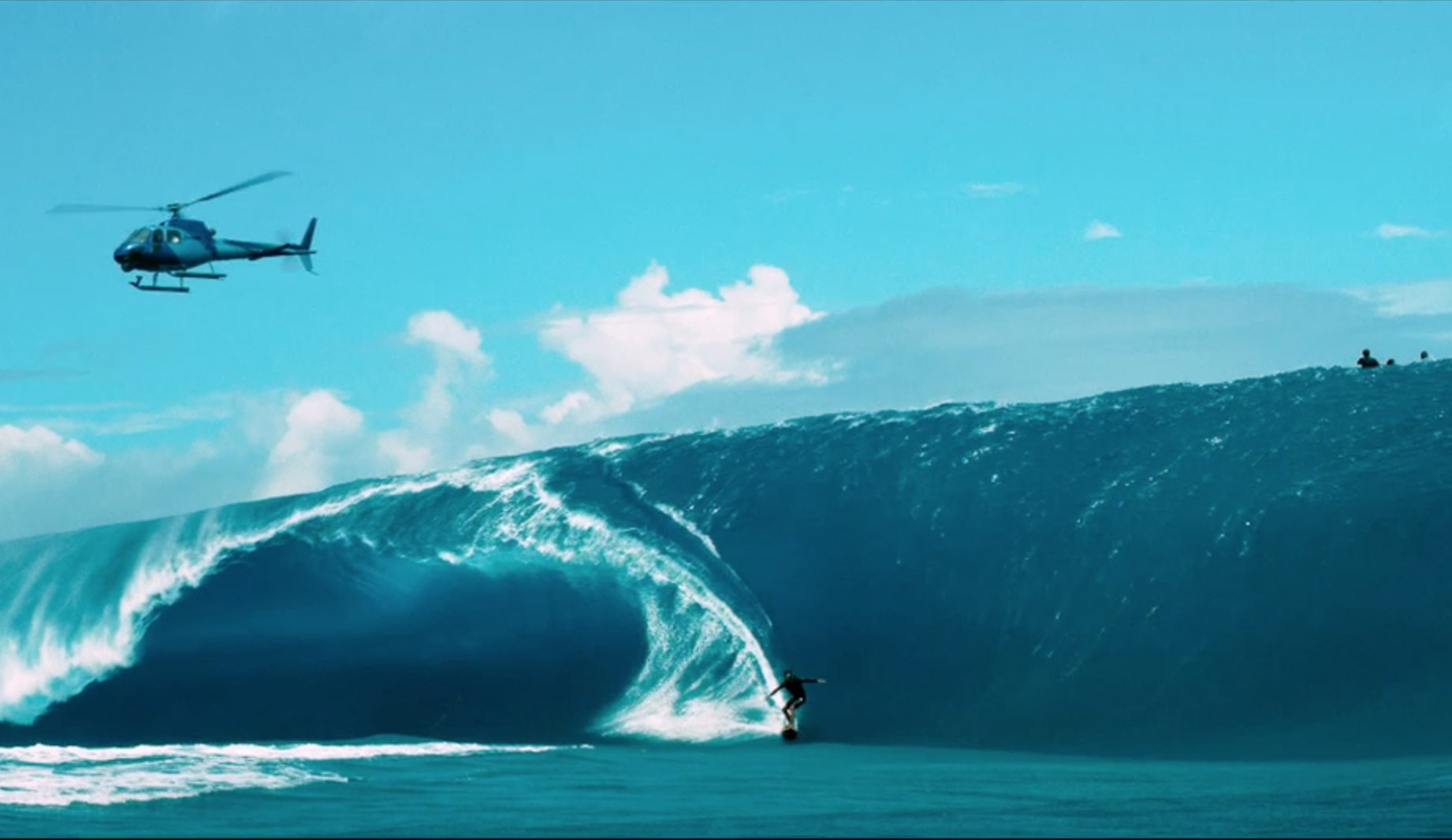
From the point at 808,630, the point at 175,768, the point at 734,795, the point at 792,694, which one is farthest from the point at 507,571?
the point at 734,795

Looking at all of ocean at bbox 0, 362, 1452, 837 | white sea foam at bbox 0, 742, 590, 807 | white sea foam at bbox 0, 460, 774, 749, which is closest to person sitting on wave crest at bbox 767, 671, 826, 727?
ocean at bbox 0, 362, 1452, 837

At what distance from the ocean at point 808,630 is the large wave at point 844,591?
7 centimetres

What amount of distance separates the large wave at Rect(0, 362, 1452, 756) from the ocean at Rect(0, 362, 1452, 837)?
0.24ft

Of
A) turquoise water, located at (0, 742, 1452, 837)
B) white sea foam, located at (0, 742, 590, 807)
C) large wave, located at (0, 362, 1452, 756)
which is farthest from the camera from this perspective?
large wave, located at (0, 362, 1452, 756)

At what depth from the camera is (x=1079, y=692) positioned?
23.5 m

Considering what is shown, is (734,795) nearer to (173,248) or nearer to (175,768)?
(175,768)

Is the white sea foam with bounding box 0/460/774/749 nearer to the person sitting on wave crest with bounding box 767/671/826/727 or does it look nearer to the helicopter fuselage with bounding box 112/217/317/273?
the person sitting on wave crest with bounding box 767/671/826/727

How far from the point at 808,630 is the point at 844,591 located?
1.34 m

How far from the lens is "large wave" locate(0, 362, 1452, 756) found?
76.9 feet

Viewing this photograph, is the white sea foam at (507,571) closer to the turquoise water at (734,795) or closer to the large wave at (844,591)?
the large wave at (844,591)

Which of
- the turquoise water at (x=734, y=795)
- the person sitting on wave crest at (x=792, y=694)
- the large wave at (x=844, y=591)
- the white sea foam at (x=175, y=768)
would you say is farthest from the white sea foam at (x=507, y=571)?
the turquoise water at (x=734, y=795)

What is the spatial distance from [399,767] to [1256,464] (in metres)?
16.2

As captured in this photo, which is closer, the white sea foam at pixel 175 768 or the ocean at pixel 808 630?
the white sea foam at pixel 175 768

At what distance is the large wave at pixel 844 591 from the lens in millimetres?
23438
